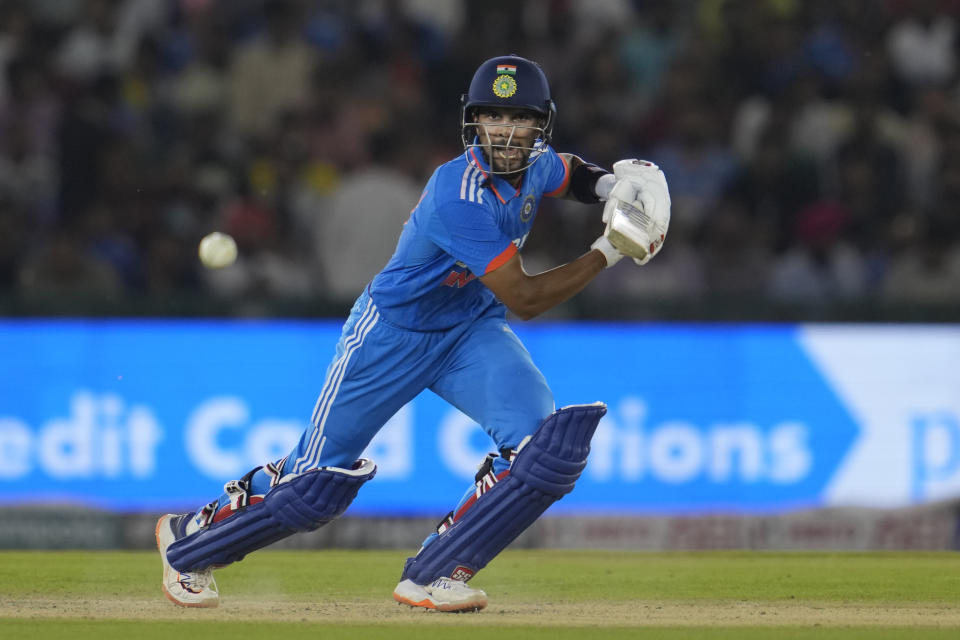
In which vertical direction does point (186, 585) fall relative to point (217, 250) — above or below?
below

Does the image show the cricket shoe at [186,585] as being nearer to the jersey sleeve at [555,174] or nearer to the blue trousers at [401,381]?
the blue trousers at [401,381]

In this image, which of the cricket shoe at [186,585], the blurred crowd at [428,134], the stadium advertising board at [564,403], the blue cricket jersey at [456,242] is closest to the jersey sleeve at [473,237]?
the blue cricket jersey at [456,242]

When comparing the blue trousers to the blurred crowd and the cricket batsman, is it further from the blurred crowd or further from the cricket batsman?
the blurred crowd

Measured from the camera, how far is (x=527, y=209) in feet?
18.1

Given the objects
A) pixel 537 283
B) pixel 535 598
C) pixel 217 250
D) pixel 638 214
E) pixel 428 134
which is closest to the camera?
pixel 537 283

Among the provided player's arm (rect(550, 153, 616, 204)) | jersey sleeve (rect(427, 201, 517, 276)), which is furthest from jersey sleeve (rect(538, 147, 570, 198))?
jersey sleeve (rect(427, 201, 517, 276))

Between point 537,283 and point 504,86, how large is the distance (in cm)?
71

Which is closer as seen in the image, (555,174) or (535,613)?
(535,613)

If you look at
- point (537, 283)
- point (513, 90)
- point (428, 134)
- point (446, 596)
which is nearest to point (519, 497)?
point (446, 596)

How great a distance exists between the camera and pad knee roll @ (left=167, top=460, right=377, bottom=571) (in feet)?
17.6

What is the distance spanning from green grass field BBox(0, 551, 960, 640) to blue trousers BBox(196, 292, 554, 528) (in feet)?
1.83

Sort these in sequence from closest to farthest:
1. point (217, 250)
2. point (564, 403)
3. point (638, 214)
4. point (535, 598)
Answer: point (638, 214), point (535, 598), point (217, 250), point (564, 403)

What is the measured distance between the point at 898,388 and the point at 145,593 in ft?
15.1

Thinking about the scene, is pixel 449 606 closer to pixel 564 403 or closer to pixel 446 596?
pixel 446 596
